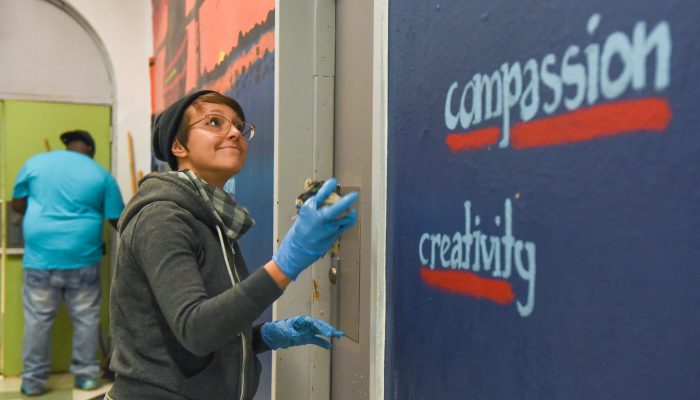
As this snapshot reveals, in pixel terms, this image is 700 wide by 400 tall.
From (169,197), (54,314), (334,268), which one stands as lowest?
(54,314)

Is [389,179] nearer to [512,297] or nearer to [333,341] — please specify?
[512,297]

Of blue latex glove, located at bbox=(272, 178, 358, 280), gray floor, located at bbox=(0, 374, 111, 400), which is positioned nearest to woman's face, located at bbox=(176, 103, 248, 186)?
blue latex glove, located at bbox=(272, 178, 358, 280)

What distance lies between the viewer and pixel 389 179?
125cm

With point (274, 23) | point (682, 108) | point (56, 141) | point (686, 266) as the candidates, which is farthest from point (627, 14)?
point (56, 141)

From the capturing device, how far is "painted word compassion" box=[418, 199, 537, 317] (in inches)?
33.4

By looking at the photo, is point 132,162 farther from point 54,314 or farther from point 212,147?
point 212,147

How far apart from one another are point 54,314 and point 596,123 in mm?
3828

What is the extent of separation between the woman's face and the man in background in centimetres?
269

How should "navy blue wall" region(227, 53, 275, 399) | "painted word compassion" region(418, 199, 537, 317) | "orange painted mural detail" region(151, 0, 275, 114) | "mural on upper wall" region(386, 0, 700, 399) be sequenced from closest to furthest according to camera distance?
"mural on upper wall" region(386, 0, 700, 399), "painted word compassion" region(418, 199, 537, 317), "navy blue wall" region(227, 53, 275, 399), "orange painted mural detail" region(151, 0, 275, 114)

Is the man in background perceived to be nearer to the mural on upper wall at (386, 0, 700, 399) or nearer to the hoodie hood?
the hoodie hood

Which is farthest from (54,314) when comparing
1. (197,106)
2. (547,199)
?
(547,199)

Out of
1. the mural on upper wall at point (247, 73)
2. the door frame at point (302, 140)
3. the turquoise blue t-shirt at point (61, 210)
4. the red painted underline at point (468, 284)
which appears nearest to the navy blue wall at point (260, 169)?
the mural on upper wall at point (247, 73)

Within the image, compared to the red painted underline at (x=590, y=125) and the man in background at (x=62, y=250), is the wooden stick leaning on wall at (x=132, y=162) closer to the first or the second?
the man in background at (x=62, y=250)

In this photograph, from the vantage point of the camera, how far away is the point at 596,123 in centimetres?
72
